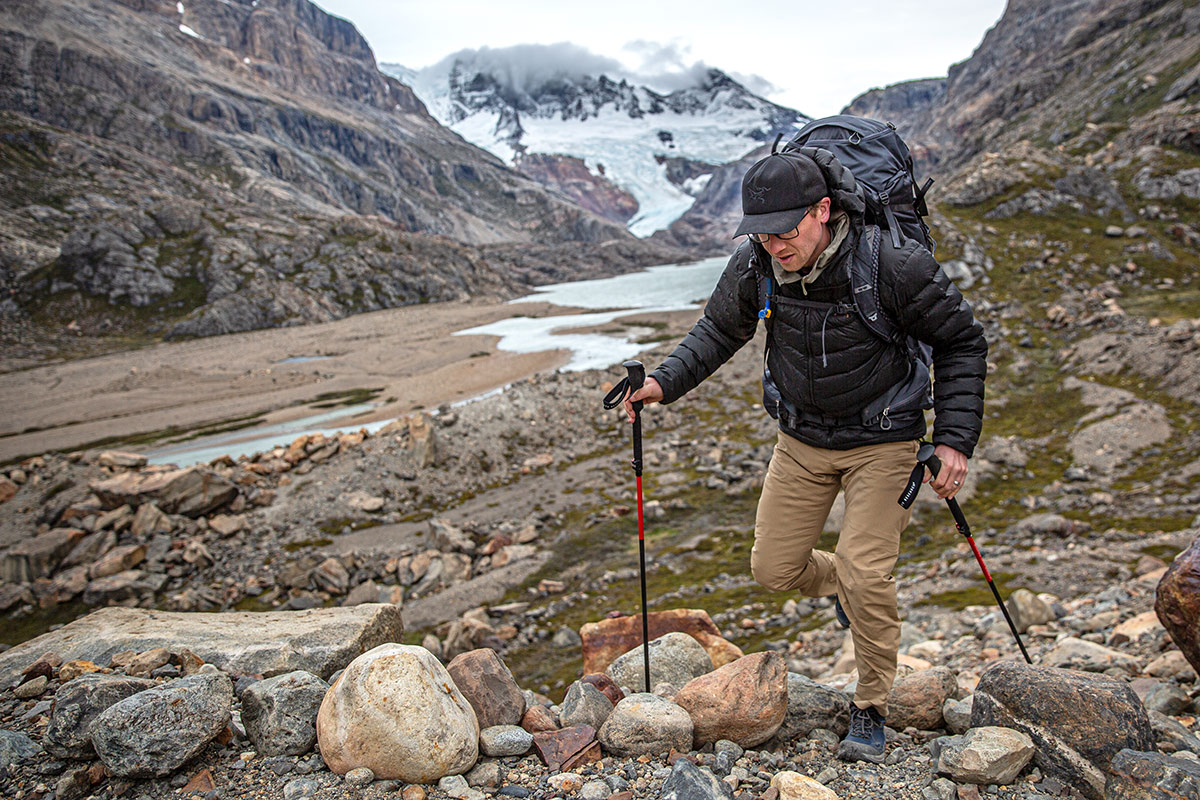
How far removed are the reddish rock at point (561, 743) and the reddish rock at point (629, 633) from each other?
7.02 ft

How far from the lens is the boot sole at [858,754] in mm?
3727

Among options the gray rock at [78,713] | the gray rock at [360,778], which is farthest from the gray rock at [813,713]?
the gray rock at [78,713]

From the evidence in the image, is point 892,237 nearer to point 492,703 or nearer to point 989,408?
point 492,703

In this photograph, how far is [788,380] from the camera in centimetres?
396

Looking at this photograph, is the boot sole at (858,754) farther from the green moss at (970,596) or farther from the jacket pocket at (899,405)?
the green moss at (970,596)

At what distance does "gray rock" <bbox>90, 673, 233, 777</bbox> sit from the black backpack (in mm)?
4462

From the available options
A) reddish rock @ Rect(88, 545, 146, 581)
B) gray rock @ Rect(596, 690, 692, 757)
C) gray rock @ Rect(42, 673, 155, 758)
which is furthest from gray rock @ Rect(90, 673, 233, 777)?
reddish rock @ Rect(88, 545, 146, 581)

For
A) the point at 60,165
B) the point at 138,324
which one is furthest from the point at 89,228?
the point at 60,165

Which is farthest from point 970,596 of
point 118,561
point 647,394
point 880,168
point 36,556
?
point 36,556

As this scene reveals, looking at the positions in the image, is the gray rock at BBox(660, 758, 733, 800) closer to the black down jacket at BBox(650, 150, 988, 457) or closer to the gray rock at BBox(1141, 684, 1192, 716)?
the black down jacket at BBox(650, 150, 988, 457)

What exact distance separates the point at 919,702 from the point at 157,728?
14.5 feet

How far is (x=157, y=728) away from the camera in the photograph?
3.28 metres

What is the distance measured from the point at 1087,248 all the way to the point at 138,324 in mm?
68185

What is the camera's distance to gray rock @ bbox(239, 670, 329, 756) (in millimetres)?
3633
